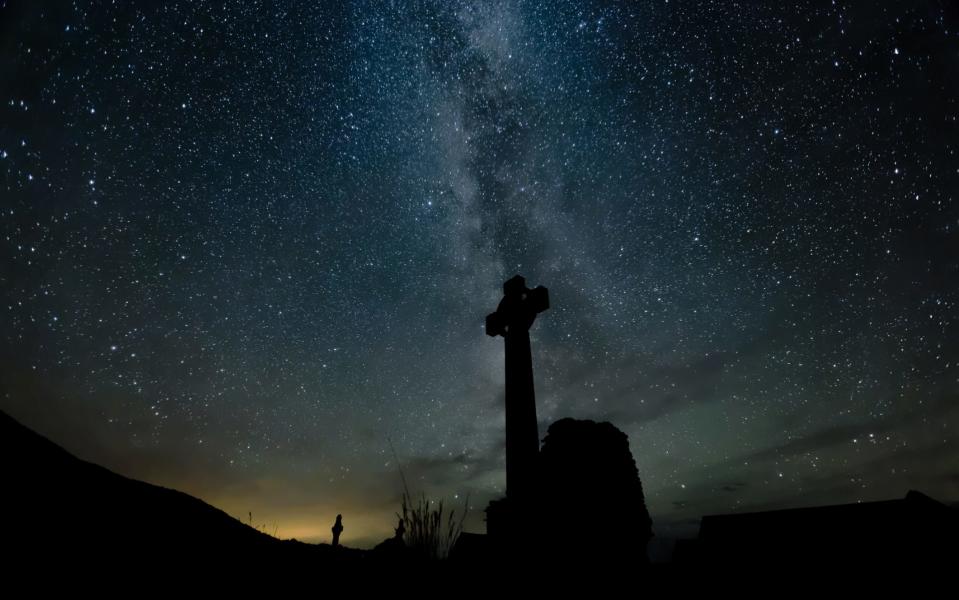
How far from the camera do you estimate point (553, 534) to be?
509cm

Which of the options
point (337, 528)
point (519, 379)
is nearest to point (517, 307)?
point (519, 379)

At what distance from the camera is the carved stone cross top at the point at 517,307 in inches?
263

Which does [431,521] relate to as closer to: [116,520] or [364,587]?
[364,587]

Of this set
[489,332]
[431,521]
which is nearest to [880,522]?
[431,521]

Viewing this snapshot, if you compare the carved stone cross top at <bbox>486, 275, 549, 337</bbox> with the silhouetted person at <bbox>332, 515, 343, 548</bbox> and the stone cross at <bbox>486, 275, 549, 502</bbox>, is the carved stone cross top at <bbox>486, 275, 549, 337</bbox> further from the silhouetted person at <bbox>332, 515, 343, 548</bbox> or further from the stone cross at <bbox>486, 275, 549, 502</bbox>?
the silhouetted person at <bbox>332, 515, 343, 548</bbox>

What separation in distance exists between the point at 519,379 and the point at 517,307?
112cm

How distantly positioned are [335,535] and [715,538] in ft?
30.4

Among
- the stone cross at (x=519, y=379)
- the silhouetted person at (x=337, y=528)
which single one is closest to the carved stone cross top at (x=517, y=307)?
the stone cross at (x=519, y=379)

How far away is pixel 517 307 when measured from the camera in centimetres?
675

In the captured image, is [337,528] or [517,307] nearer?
[517,307]

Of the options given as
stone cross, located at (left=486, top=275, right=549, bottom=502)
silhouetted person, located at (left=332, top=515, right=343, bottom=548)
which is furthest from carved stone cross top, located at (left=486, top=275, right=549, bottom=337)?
silhouetted person, located at (left=332, top=515, right=343, bottom=548)

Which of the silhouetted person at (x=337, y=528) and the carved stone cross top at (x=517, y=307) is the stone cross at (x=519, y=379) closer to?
the carved stone cross top at (x=517, y=307)

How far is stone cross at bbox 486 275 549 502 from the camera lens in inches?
224

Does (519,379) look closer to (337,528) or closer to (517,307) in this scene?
(517,307)
